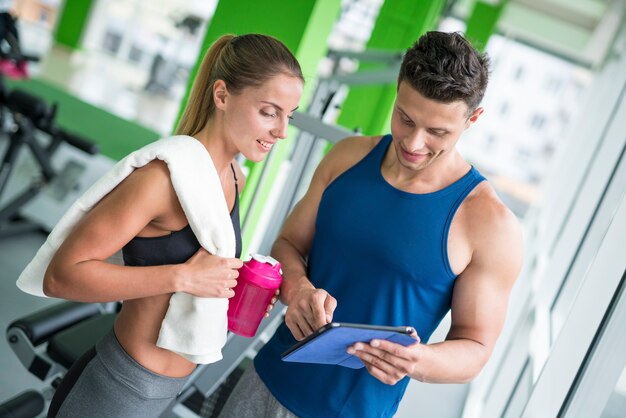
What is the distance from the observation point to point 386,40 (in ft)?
21.0

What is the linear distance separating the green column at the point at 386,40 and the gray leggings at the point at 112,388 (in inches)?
192

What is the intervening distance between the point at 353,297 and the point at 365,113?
563cm

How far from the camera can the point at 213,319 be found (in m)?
1.26

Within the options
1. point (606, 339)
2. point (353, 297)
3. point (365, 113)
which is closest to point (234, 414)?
point (353, 297)

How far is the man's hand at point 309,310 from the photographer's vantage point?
117 cm

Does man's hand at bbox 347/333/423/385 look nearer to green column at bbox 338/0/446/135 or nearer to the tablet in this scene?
the tablet

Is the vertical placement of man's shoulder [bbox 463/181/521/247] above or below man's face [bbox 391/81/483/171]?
below

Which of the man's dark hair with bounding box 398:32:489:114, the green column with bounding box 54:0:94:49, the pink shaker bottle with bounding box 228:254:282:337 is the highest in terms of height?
the man's dark hair with bounding box 398:32:489:114

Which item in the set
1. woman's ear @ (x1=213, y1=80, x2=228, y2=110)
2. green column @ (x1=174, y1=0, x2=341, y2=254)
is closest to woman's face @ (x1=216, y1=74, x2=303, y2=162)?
woman's ear @ (x1=213, y1=80, x2=228, y2=110)

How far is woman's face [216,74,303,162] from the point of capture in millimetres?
1260

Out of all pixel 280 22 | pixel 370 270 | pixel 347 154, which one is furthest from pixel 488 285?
pixel 280 22

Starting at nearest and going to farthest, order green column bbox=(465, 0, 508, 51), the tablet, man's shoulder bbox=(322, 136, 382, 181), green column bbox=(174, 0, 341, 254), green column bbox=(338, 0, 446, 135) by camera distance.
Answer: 1. the tablet
2. man's shoulder bbox=(322, 136, 382, 181)
3. green column bbox=(174, 0, 341, 254)
4. green column bbox=(338, 0, 446, 135)
5. green column bbox=(465, 0, 508, 51)

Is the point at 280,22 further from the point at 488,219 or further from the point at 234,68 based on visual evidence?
the point at 488,219

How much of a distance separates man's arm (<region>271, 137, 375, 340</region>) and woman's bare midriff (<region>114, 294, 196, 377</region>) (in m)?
0.26
